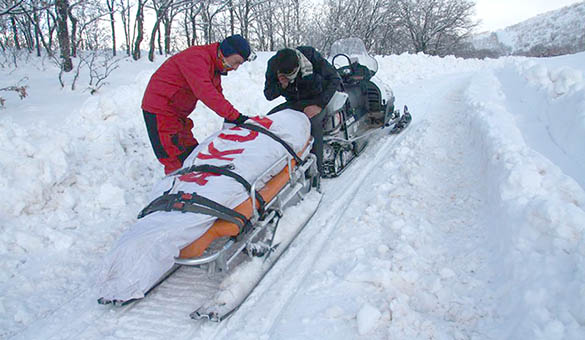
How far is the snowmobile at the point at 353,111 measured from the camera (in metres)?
5.06

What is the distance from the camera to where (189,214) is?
2508 millimetres

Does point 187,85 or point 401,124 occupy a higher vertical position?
point 187,85

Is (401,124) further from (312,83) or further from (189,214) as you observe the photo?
(189,214)

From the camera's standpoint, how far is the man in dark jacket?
4336mm

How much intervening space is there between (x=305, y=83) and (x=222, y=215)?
8.55 feet

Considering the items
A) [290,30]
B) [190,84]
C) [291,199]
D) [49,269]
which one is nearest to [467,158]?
[291,199]

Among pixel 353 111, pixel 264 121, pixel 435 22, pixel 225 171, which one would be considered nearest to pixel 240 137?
pixel 264 121

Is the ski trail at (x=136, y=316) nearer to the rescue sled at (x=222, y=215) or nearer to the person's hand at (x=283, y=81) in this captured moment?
the rescue sled at (x=222, y=215)

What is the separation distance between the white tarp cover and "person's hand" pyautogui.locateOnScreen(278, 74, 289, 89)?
2.40ft

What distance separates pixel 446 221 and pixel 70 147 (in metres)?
4.24

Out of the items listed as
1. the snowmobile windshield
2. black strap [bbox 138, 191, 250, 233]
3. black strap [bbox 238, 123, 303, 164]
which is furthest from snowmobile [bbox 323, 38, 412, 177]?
black strap [bbox 138, 191, 250, 233]

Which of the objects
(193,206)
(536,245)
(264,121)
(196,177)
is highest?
(264,121)

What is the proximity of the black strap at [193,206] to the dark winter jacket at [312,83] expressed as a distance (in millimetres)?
2383

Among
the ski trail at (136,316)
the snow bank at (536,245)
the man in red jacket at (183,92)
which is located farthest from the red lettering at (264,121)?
the snow bank at (536,245)
